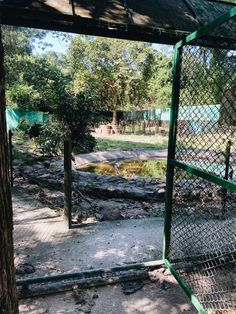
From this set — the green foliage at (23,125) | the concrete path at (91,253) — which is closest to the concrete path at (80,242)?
the concrete path at (91,253)

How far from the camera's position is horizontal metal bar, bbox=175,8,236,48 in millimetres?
1868

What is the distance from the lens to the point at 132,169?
9789mm

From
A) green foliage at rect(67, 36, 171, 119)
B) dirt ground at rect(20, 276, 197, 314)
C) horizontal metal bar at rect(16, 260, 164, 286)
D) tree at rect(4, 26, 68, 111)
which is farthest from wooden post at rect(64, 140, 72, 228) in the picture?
green foliage at rect(67, 36, 171, 119)

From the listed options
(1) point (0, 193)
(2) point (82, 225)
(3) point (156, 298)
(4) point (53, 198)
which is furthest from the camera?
(4) point (53, 198)

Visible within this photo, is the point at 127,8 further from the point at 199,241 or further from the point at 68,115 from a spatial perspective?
the point at 68,115

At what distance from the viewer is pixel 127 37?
2.84m

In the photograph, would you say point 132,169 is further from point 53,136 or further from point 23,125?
point 23,125

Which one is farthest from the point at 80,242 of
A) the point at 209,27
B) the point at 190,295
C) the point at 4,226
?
the point at 209,27

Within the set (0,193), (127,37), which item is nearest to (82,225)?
(127,37)

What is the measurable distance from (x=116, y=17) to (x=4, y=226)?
6.68 ft

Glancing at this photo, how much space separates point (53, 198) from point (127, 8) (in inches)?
157

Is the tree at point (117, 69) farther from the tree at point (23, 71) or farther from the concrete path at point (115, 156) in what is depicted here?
the concrete path at point (115, 156)

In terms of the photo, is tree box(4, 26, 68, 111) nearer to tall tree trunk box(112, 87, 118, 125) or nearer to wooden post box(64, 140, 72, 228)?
tall tree trunk box(112, 87, 118, 125)

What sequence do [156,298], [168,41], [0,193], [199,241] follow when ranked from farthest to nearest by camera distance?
[199,241] → [168,41] → [156,298] → [0,193]
